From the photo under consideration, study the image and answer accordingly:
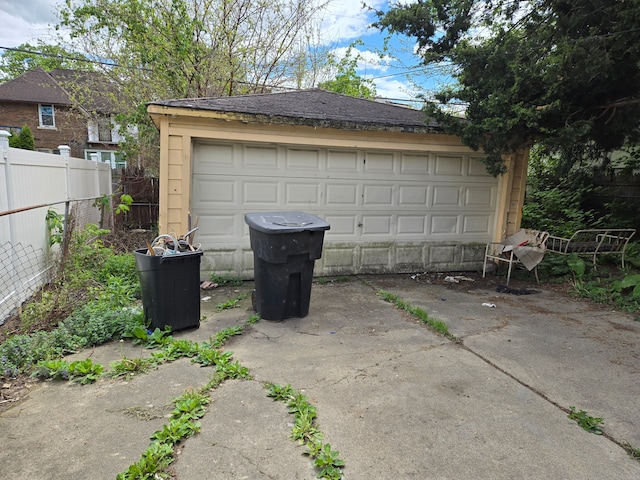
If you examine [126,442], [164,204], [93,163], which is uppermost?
[93,163]

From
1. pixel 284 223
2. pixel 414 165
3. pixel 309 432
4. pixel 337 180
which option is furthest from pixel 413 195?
pixel 309 432

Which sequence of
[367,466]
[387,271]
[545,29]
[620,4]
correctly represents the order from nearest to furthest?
[367,466]
[620,4]
[545,29]
[387,271]

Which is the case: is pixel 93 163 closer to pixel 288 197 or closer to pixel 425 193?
pixel 288 197

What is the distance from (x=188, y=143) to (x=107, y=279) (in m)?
2.19

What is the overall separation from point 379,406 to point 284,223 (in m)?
2.20

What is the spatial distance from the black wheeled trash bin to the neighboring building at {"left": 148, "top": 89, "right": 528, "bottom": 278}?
1.28 meters

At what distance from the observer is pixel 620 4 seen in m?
4.43

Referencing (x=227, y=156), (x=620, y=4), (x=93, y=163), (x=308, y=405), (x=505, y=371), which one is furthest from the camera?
(x=93, y=163)

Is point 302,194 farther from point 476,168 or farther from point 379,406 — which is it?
point 379,406

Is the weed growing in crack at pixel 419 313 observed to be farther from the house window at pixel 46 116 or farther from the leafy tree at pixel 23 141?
the house window at pixel 46 116

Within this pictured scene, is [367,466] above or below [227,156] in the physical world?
below

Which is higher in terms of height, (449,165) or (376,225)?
(449,165)

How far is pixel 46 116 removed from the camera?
21.6 meters

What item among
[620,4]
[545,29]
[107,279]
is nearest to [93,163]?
[107,279]
